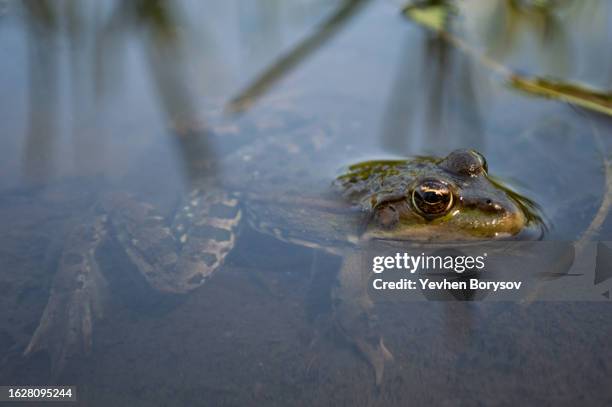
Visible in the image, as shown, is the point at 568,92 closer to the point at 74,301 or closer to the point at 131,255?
the point at 131,255

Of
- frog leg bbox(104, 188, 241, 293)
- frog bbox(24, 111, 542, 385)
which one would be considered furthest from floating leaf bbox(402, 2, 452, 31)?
frog leg bbox(104, 188, 241, 293)

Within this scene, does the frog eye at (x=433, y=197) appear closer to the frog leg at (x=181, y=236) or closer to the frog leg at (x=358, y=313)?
the frog leg at (x=358, y=313)

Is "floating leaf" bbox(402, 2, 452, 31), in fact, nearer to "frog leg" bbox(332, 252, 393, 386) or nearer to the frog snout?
the frog snout

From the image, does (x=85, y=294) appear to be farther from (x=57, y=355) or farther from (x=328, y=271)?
(x=328, y=271)

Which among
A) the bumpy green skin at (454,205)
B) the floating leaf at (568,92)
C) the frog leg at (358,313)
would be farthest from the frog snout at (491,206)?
the floating leaf at (568,92)

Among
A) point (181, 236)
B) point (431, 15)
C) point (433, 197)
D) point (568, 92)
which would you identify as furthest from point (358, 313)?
point (431, 15)

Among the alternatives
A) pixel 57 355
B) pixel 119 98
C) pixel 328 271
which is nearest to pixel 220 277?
pixel 328 271
